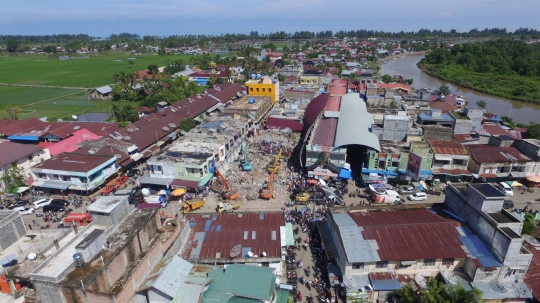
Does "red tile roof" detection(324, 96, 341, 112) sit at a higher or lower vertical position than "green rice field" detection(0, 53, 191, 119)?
higher

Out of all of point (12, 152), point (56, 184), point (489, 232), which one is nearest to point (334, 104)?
point (489, 232)

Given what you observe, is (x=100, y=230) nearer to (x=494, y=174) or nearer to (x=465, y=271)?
(x=465, y=271)

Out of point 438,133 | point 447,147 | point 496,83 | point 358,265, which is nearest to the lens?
point 358,265

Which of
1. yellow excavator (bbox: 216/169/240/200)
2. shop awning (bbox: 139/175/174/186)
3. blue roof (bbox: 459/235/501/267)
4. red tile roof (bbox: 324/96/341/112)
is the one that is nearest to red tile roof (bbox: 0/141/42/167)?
shop awning (bbox: 139/175/174/186)

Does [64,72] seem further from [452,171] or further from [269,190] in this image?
[452,171]

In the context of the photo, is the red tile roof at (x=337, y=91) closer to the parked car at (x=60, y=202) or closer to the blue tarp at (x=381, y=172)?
the blue tarp at (x=381, y=172)

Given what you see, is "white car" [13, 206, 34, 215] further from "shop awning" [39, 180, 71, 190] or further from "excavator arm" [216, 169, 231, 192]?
"excavator arm" [216, 169, 231, 192]
